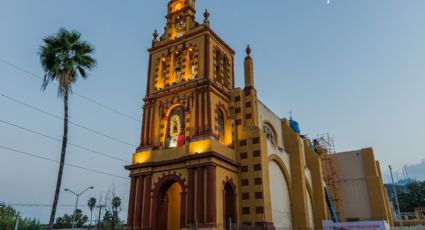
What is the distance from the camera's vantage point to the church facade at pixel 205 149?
78.1ft

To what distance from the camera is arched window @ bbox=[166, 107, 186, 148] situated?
2653 cm

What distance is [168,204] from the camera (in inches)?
1053

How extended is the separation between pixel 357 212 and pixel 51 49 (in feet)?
114

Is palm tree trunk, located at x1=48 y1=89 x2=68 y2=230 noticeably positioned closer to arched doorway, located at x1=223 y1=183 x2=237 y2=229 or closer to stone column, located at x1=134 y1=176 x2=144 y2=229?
stone column, located at x1=134 y1=176 x2=144 y2=229

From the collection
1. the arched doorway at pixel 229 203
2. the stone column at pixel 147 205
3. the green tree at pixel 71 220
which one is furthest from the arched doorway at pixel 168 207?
the green tree at pixel 71 220

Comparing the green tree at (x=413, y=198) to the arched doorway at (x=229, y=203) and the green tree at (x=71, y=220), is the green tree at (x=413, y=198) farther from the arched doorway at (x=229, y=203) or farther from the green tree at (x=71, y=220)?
the green tree at (x=71, y=220)

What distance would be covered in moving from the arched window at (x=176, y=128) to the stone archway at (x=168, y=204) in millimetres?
2915

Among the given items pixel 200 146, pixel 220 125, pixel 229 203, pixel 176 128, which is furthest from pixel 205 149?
pixel 229 203

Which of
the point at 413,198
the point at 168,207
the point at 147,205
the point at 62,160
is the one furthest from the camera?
the point at 413,198

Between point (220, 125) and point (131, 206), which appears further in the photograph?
point (220, 125)

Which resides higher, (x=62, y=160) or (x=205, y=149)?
(x=205, y=149)

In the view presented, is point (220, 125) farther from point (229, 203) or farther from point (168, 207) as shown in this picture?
point (168, 207)

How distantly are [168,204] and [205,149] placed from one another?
6062 mm

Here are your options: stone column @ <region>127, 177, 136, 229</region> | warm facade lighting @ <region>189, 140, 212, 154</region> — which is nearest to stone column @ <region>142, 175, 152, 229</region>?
stone column @ <region>127, 177, 136, 229</region>
